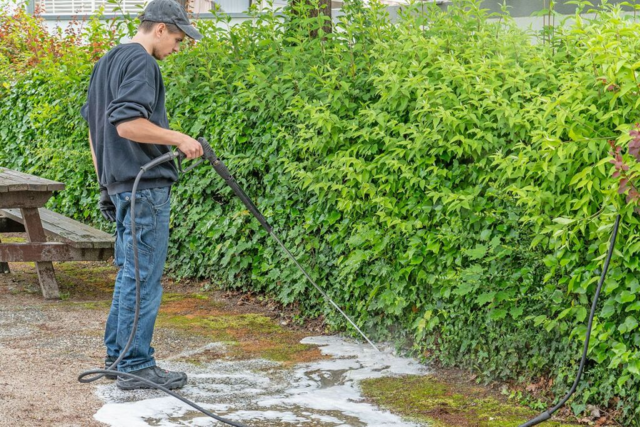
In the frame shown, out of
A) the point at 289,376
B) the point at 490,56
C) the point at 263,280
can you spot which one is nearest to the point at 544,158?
the point at 490,56

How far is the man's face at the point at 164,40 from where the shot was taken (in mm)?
4547

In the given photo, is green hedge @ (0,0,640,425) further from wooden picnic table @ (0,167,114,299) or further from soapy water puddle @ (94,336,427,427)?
wooden picnic table @ (0,167,114,299)

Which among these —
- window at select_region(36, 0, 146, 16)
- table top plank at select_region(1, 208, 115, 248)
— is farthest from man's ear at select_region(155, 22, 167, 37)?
window at select_region(36, 0, 146, 16)

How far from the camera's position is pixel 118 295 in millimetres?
4871

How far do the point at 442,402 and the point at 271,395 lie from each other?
95cm

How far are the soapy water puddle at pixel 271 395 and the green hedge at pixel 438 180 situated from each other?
1.03 feet

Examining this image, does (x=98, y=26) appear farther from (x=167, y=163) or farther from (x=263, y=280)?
(x=167, y=163)

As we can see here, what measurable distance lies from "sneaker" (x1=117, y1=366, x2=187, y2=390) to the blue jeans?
4 cm

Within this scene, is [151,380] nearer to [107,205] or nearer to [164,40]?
[107,205]

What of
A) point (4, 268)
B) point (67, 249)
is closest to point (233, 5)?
point (4, 268)

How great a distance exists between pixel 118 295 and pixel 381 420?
5.70 ft

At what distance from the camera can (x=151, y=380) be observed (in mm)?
4609

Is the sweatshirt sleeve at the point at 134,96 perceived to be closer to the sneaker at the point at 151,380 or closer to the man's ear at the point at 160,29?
the man's ear at the point at 160,29

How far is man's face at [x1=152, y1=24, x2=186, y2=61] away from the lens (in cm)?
455
